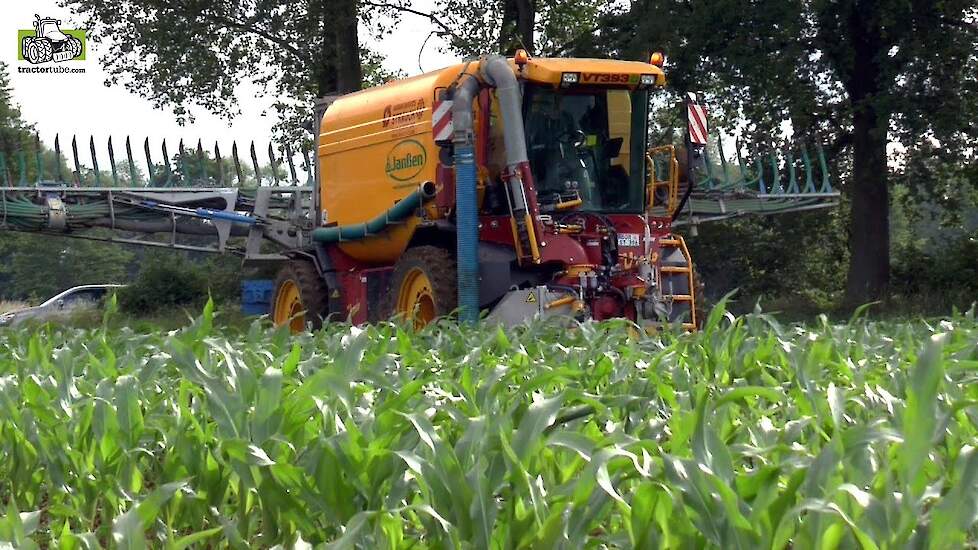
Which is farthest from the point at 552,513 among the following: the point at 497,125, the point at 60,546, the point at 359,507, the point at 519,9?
the point at 519,9

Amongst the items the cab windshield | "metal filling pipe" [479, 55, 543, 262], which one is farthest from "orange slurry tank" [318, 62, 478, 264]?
the cab windshield

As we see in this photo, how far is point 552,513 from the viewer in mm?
2479

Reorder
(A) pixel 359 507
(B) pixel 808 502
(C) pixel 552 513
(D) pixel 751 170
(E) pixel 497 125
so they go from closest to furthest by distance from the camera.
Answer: (B) pixel 808 502, (C) pixel 552 513, (A) pixel 359 507, (E) pixel 497 125, (D) pixel 751 170

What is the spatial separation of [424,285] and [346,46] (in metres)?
14.8

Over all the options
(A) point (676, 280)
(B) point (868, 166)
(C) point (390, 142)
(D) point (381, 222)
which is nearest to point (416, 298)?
(D) point (381, 222)

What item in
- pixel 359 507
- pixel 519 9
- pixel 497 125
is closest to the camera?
pixel 359 507

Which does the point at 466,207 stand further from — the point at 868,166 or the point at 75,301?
the point at 75,301

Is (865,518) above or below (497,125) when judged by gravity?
below

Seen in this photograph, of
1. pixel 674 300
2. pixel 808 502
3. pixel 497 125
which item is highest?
pixel 497 125

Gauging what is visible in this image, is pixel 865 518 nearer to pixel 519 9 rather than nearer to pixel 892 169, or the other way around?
pixel 892 169

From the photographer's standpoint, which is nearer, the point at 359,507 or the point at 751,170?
the point at 359,507

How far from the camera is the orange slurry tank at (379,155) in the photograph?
12773mm

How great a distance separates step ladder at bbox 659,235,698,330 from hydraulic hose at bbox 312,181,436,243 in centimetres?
216

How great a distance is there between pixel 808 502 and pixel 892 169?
2319 cm
